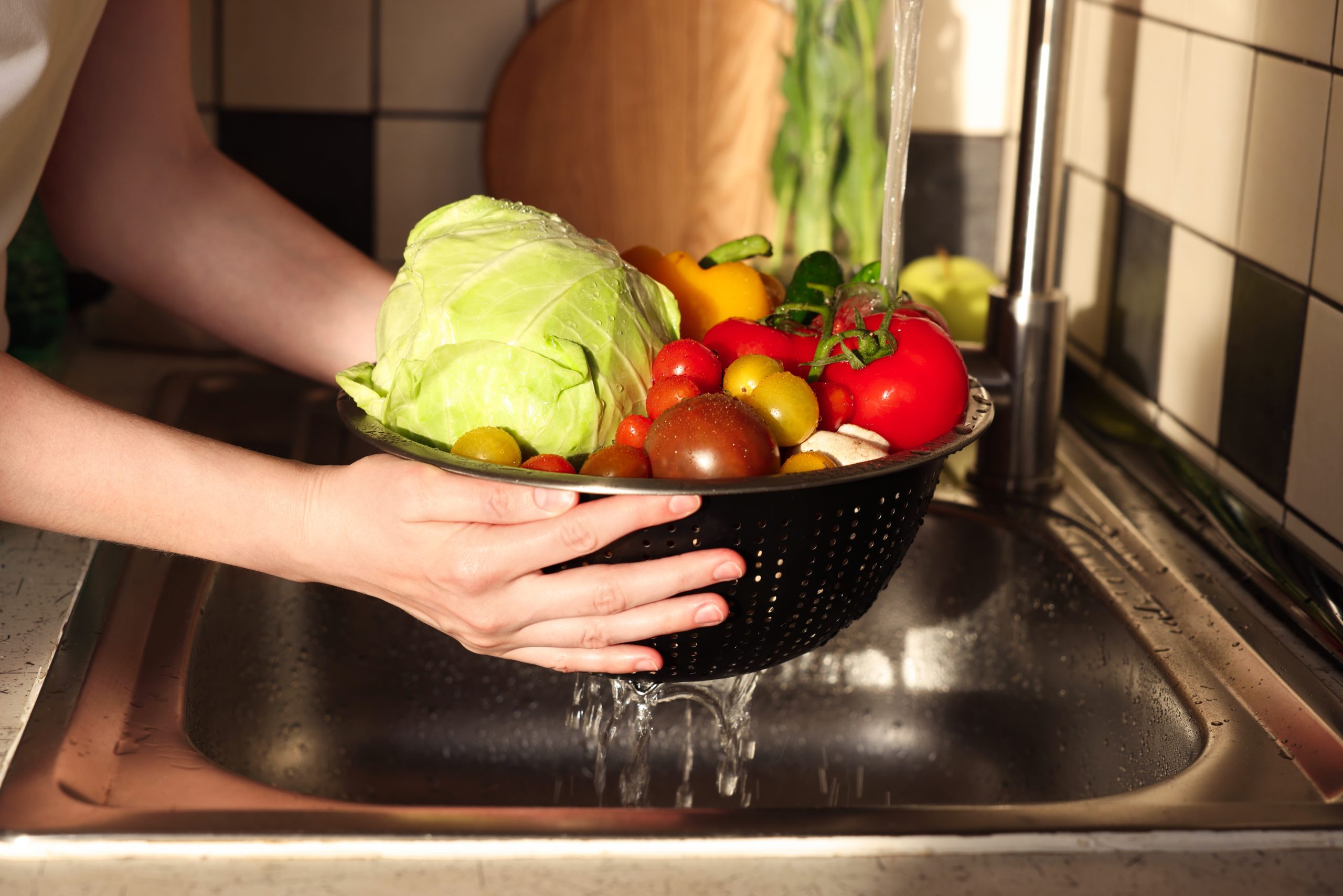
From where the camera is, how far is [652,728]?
0.98 meters

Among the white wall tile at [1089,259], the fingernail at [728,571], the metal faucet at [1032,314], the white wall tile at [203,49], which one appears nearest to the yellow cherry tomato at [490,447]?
the fingernail at [728,571]

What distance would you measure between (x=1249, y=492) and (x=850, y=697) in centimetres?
34

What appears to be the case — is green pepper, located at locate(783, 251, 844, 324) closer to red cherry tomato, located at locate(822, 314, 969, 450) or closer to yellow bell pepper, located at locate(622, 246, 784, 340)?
yellow bell pepper, located at locate(622, 246, 784, 340)

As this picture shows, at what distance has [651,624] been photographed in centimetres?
62

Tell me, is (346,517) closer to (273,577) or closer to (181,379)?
(273,577)

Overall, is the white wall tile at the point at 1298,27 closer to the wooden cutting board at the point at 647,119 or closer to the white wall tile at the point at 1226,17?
the white wall tile at the point at 1226,17

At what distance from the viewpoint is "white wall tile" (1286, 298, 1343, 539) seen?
0.83 metres

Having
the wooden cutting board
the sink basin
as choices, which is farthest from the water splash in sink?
the wooden cutting board

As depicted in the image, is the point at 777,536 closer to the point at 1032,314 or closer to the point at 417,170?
the point at 1032,314

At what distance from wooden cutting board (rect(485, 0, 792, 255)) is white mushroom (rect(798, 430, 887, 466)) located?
79 cm

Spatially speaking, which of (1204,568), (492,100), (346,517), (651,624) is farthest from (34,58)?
(1204,568)

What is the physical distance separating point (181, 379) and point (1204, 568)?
0.92 metres

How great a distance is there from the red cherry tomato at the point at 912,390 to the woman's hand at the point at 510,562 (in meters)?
0.14

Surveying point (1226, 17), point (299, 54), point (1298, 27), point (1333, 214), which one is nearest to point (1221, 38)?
point (1226, 17)
